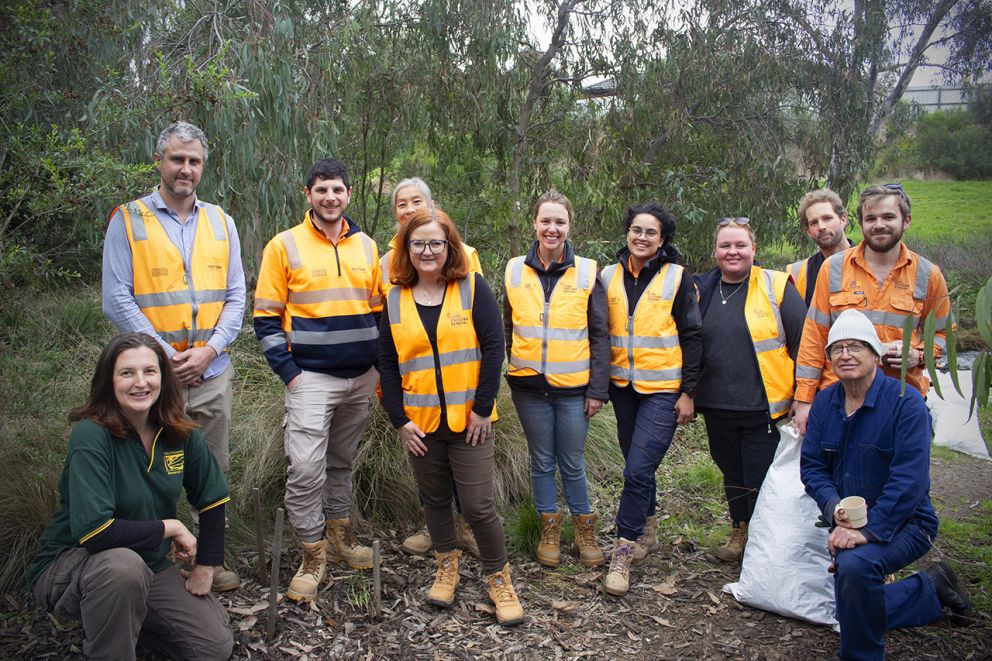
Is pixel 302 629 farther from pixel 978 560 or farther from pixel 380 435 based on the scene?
pixel 978 560

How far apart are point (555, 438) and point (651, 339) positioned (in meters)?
0.72

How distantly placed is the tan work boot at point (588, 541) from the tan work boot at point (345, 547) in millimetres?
1138

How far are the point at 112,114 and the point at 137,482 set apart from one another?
6.37 feet

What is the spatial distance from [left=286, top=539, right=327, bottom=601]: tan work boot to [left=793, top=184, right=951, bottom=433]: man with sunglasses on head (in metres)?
Answer: 2.41

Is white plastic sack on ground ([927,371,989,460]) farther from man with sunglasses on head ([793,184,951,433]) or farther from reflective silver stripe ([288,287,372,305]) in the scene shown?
reflective silver stripe ([288,287,372,305])

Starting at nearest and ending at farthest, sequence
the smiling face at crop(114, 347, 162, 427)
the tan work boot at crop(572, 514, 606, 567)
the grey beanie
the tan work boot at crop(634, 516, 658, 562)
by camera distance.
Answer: the smiling face at crop(114, 347, 162, 427), the grey beanie, the tan work boot at crop(572, 514, 606, 567), the tan work boot at crop(634, 516, 658, 562)

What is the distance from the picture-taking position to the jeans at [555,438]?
4.11 meters

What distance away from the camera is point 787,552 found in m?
3.80

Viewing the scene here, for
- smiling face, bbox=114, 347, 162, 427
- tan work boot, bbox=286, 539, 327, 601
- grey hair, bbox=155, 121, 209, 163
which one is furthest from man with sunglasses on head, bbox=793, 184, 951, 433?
grey hair, bbox=155, 121, 209, 163

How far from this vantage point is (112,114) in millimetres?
3998

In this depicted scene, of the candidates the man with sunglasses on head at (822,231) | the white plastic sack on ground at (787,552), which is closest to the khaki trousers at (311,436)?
the white plastic sack on ground at (787,552)

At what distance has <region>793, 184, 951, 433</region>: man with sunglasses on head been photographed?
12.1 feet

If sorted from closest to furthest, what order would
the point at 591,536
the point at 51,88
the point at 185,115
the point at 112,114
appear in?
1. the point at 112,114
2. the point at 591,536
3. the point at 51,88
4. the point at 185,115

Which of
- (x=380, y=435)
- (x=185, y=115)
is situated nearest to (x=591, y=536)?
(x=380, y=435)
